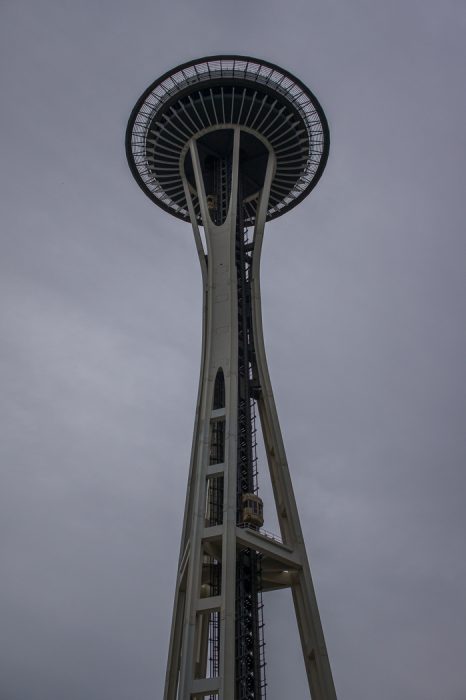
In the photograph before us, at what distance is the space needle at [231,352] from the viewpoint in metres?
34.9

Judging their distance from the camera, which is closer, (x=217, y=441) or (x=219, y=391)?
(x=217, y=441)

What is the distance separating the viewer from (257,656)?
35.3 m

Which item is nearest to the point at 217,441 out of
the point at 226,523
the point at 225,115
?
the point at 226,523

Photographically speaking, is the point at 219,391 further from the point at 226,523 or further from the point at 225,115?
the point at 225,115

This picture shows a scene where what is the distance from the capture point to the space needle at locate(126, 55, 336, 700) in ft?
114

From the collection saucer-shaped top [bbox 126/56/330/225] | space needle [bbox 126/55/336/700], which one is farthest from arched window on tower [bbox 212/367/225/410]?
saucer-shaped top [bbox 126/56/330/225]

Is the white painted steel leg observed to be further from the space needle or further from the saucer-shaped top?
the saucer-shaped top

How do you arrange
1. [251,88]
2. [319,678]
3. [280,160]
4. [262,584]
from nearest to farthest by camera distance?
1. [319,678]
2. [262,584]
3. [251,88]
4. [280,160]

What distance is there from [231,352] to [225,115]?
1944 centimetres

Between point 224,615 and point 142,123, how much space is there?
35.5 meters

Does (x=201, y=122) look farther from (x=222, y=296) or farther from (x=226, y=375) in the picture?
(x=226, y=375)

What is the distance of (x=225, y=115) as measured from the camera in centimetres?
5047

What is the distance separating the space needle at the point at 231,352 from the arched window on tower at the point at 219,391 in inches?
2.8

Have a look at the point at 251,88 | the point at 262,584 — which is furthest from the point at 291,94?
the point at 262,584
